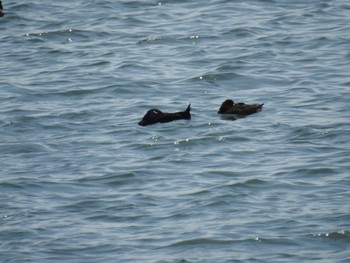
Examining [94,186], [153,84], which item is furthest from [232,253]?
[153,84]

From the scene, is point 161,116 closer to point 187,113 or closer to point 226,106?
point 187,113

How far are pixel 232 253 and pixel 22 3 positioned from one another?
57.0 ft

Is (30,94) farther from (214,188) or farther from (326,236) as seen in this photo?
(326,236)

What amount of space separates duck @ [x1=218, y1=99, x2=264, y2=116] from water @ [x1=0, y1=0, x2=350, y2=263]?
139 millimetres

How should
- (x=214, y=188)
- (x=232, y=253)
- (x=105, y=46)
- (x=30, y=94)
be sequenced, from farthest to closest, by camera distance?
(x=105, y=46), (x=30, y=94), (x=214, y=188), (x=232, y=253)

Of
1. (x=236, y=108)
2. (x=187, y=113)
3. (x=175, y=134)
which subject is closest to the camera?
(x=175, y=134)

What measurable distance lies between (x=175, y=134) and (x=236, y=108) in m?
1.21

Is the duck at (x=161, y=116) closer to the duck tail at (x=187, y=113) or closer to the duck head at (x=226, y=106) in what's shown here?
the duck tail at (x=187, y=113)

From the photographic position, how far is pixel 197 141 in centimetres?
1856

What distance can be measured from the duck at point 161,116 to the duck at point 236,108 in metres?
0.61

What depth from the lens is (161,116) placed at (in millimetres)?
19391

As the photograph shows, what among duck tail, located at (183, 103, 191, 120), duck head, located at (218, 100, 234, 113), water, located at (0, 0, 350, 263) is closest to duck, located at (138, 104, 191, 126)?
duck tail, located at (183, 103, 191, 120)

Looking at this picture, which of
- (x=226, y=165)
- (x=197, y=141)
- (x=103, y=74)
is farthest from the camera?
(x=103, y=74)

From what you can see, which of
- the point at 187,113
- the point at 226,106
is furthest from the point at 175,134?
the point at 226,106
